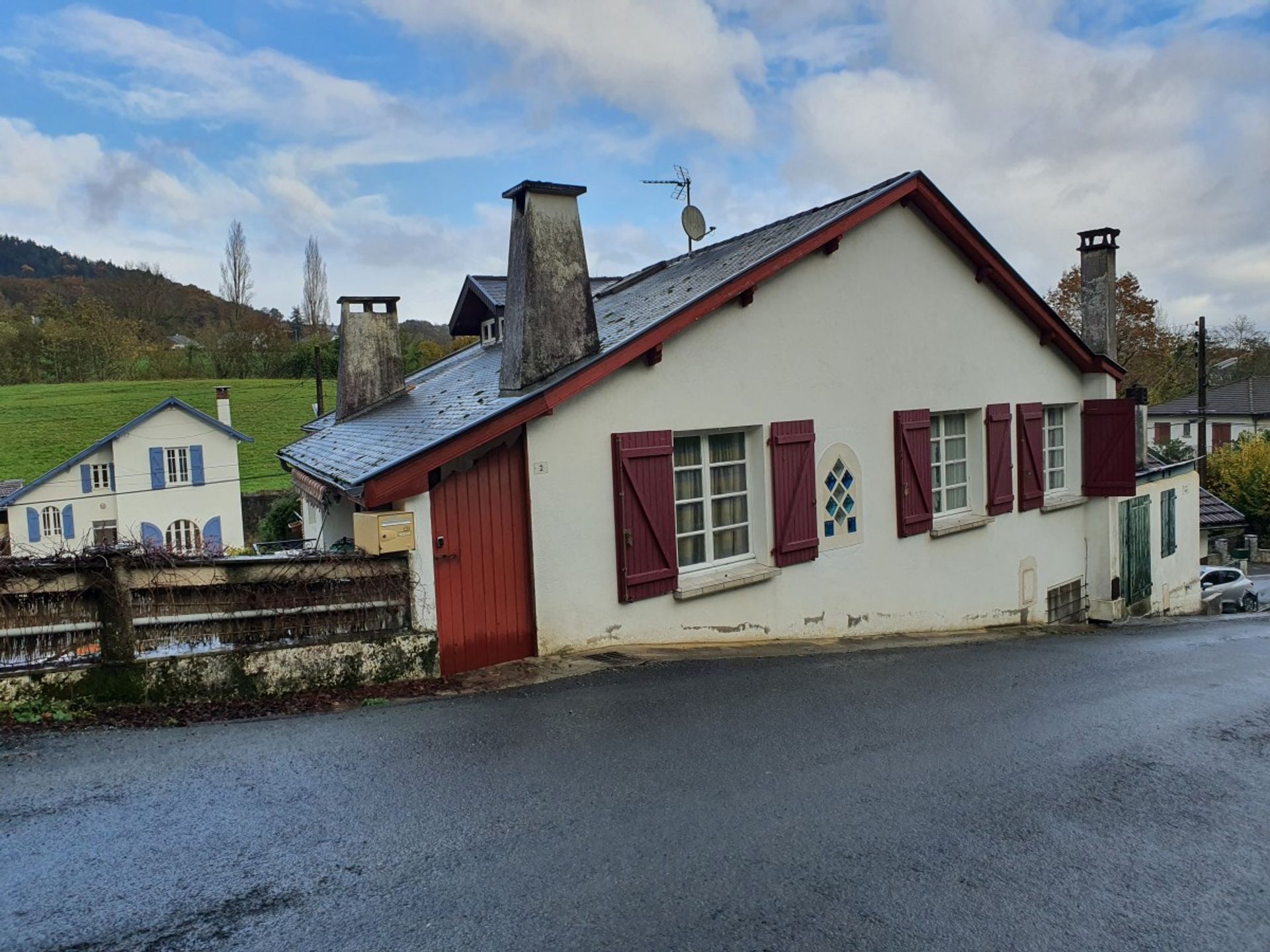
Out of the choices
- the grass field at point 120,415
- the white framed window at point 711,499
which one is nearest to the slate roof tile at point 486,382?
the white framed window at point 711,499

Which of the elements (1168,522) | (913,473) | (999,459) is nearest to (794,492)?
(913,473)

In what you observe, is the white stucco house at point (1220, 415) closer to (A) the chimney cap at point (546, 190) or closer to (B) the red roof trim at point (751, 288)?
(B) the red roof trim at point (751, 288)

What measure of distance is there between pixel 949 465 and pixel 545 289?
7032 millimetres

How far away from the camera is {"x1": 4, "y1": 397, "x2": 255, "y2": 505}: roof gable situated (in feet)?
98.1

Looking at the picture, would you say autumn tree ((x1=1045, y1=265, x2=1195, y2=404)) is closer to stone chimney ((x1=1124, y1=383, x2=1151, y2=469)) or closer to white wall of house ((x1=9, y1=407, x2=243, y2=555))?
stone chimney ((x1=1124, y1=383, x2=1151, y2=469))

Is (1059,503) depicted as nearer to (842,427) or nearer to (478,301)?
(842,427)

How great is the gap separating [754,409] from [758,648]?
2.58m

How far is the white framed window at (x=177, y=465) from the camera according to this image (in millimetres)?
32656

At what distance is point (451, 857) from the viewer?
4.06 m

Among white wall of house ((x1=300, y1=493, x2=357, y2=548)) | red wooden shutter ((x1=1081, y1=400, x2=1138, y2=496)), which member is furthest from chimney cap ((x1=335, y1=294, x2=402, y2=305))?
red wooden shutter ((x1=1081, y1=400, x2=1138, y2=496))

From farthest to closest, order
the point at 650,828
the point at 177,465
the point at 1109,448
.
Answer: the point at 177,465
the point at 1109,448
the point at 650,828

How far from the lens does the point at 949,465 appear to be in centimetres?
1251

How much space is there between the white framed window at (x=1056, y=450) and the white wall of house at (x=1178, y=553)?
2531 mm

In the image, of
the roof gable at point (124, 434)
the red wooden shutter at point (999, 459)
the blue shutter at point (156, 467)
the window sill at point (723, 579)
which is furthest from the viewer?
the blue shutter at point (156, 467)
